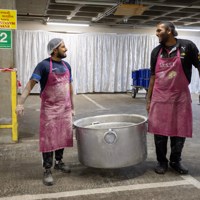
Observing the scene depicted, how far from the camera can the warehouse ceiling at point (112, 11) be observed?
7.25 m

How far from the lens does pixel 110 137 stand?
2.78 m

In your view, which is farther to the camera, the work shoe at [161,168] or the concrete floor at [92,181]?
the work shoe at [161,168]

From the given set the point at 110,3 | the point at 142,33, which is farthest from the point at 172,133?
the point at 142,33

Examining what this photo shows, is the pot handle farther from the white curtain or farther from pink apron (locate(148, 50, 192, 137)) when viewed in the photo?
the white curtain

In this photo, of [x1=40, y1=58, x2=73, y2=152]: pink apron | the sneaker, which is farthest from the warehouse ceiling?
the sneaker

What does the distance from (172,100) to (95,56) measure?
8.40m

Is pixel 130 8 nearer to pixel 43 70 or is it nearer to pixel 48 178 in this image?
pixel 43 70

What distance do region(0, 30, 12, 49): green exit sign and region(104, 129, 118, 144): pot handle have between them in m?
2.20

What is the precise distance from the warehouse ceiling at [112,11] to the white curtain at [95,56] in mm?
556

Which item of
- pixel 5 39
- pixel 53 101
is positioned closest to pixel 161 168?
pixel 53 101

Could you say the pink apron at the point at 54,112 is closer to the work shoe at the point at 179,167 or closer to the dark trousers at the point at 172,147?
the dark trousers at the point at 172,147

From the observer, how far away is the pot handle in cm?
277

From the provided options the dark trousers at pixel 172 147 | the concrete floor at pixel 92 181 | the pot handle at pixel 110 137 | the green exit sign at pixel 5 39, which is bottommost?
the concrete floor at pixel 92 181

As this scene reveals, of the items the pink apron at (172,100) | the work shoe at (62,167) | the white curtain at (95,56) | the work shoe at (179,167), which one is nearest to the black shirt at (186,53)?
the pink apron at (172,100)
